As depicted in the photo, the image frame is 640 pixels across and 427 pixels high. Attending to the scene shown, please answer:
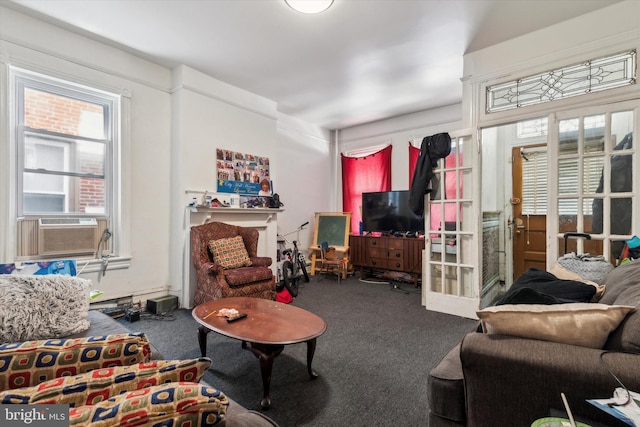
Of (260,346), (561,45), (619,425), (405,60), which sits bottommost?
(260,346)

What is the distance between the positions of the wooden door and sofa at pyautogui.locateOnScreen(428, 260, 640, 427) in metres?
3.62

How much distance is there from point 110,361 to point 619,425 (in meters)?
1.45

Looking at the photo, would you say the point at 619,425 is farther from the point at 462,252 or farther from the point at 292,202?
the point at 292,202

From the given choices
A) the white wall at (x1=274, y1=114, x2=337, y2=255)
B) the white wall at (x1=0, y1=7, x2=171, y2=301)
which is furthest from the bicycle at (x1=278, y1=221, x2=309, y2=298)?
the white wall at (x1=0, y1=7, x2=171, y2=301)

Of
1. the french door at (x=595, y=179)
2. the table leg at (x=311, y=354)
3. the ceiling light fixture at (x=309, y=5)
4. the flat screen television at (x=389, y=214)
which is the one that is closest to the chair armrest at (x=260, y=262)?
the table leg at (x=311, y=354)

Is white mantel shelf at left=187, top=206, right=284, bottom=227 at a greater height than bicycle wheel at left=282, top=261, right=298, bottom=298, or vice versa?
white mantel shelf at left=187, top=206, right=284, bottom=227

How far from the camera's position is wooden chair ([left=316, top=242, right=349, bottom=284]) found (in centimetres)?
511

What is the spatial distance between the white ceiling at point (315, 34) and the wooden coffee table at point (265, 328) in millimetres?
2539

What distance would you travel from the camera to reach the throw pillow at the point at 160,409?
1.96ft

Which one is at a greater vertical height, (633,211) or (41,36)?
(41,36)

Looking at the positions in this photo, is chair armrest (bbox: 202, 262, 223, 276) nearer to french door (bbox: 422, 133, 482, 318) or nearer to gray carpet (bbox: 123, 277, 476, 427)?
gray carpet (bbox: 123, 277, 476, 427)

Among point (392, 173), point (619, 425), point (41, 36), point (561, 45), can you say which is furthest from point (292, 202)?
point (619, 425)

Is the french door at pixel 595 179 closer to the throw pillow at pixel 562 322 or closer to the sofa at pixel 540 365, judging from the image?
the sofa at pixel 540 365

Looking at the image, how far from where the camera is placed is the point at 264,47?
322 cm
